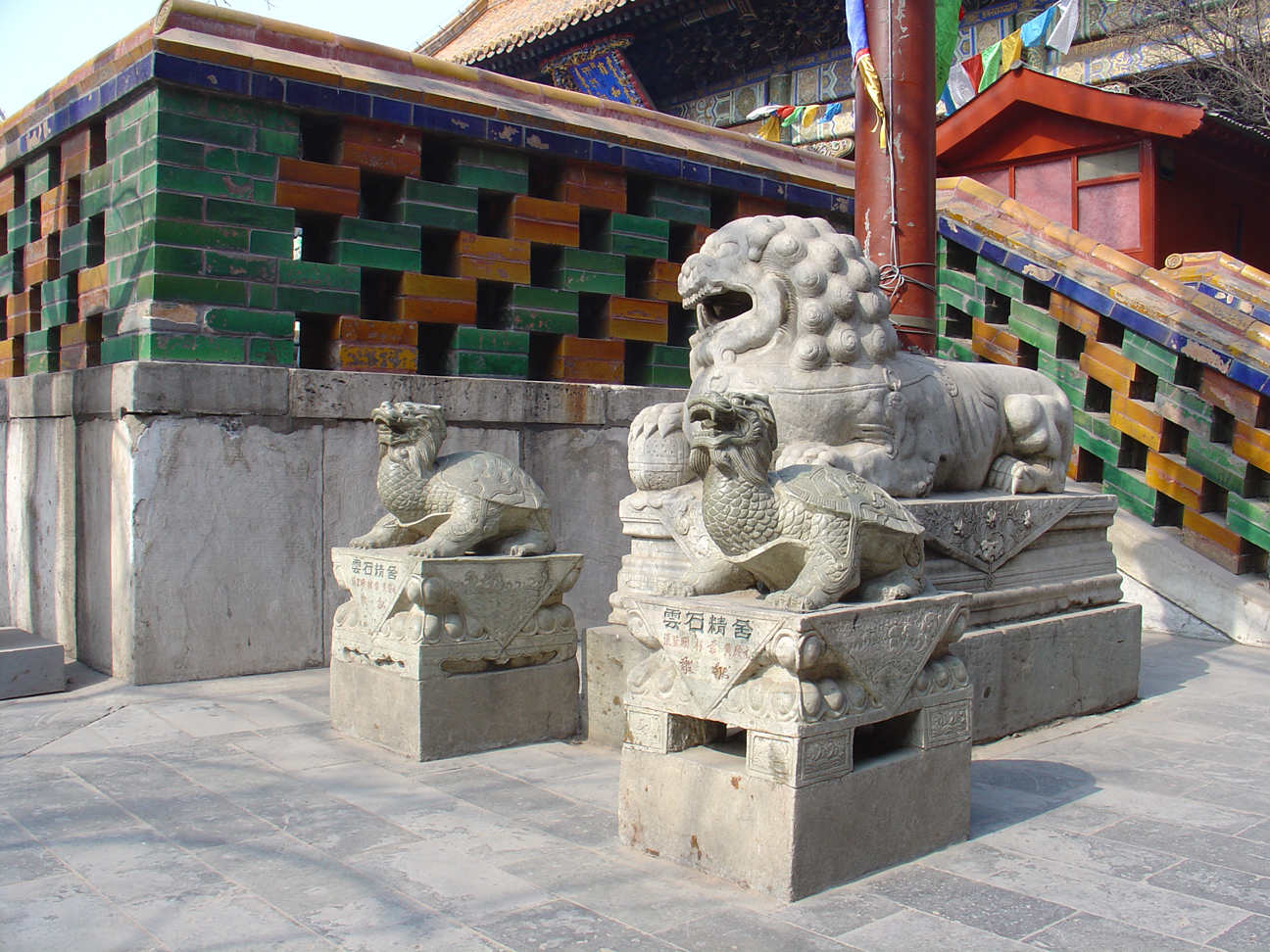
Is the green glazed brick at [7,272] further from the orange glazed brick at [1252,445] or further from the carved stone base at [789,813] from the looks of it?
the orange glazed brick at [1252,445]

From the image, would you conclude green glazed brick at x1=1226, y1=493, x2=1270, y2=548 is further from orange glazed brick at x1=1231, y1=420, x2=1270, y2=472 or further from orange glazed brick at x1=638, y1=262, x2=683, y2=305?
orange glazed brick at x1=638, y1=262, x2=683, y2=305

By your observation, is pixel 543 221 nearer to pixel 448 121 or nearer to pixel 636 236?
pixel 636 236

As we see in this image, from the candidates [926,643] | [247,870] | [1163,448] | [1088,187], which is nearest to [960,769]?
[926,643]

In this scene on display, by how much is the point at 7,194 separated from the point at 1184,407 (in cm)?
807

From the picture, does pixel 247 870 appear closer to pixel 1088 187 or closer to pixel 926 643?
Result: pixel 926 643

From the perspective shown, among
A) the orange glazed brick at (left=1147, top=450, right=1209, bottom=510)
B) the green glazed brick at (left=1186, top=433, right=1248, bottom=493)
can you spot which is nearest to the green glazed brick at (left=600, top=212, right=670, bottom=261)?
the orange glazed brick at (left=1147, top=450, right=1209, bottom=510)

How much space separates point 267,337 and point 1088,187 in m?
8.25

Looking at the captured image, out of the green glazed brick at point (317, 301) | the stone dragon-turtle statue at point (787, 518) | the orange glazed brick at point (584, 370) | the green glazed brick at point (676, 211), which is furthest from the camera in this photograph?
the green glazed brick at point (676, 211)

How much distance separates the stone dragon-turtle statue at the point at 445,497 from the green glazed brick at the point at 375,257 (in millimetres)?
2037

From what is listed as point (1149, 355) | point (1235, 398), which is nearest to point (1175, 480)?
point (1235, 398)

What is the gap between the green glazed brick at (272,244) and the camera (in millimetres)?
5773

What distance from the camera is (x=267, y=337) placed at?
19.0ft

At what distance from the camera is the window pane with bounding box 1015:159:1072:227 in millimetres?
10602

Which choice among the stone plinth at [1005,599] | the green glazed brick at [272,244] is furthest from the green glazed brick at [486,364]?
the stone plinth at [1005,599]
